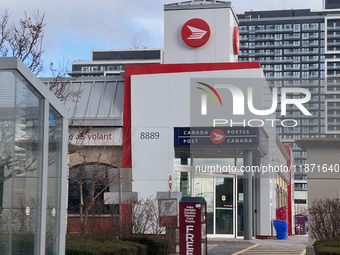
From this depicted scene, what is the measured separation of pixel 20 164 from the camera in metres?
6.12

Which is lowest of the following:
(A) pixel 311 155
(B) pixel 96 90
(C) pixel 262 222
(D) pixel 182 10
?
(C) pixel 262 222

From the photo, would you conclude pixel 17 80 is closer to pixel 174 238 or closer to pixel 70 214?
pixel 174 238

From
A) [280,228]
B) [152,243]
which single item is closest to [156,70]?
[280,228]

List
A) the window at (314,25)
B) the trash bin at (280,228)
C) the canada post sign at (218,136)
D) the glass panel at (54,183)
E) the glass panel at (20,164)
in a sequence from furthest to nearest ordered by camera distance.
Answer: the window at (314,25) < the trash bin at (280,228) < the canada post sign at (218,136) < the glass panel at (54,183) < the glass panel at (20,164)

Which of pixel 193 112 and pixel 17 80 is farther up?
pixel 193 112

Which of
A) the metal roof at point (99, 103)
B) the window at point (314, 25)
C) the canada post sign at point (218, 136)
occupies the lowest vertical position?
the canada post sign at point (218, 136)

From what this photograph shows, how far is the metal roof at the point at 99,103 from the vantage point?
2481 cm

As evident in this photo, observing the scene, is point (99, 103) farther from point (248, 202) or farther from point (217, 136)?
point (248, 202)

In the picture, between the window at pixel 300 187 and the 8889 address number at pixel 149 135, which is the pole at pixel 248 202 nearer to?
the 8889 address number at pixel 149 135

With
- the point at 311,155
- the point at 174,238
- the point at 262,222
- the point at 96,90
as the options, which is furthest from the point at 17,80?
the point at 262,222

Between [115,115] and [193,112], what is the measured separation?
12.4ft

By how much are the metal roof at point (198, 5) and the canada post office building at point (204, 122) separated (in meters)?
0.07

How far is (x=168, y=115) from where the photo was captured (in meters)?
24.5

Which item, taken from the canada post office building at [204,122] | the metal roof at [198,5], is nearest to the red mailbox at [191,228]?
the canada post office building at [204,122]
